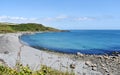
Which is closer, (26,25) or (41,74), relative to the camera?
(41,74)

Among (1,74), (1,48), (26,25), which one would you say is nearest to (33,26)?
(26,25)

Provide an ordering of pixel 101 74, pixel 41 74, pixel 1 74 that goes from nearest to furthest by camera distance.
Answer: pixel 41 74
pixel 1 74
pixel 101 74

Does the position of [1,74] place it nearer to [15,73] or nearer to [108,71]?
[15,73]

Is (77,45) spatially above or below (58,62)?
below

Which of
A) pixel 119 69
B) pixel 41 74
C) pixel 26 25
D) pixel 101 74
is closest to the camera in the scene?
pixel 41 74

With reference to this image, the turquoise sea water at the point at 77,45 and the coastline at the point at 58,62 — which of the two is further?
the turquoise sea water at the point at 77,45

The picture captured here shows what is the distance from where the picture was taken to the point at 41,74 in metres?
7.46

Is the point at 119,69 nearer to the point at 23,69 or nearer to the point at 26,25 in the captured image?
the point at 23,69

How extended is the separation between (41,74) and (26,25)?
175 m

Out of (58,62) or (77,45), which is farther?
(77,45)

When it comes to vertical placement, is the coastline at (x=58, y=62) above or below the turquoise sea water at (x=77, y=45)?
above

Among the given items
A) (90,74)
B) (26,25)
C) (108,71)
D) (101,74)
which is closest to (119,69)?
(108,71)

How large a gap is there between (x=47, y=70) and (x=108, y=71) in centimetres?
1932

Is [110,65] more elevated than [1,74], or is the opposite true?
[1,74]
